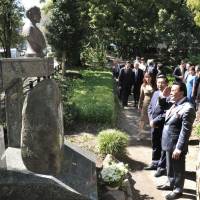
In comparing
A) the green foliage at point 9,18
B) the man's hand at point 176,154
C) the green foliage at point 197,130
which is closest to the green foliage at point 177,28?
the green foliage at point 9,18

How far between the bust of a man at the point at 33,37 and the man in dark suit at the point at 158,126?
3.32 metres

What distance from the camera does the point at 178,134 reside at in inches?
306

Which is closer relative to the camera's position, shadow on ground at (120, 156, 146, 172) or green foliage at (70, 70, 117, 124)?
shadow on ground at (120, 156, 146, 172)

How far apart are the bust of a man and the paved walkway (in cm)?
A: 319

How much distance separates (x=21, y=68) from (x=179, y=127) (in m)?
2.89

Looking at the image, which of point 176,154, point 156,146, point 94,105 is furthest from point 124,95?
point 176,154

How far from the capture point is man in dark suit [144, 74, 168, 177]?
9.16 meters

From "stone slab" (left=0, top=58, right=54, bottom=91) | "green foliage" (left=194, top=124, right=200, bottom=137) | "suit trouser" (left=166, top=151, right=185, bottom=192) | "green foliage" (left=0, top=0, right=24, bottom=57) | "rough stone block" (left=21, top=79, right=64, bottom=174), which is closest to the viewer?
"rough stone block" (left=21, top=79, right=64, bottom=174)

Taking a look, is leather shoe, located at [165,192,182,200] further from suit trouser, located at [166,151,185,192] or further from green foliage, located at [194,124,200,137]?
green foliage, located at [194,124,200,137]

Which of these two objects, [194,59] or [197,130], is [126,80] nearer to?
[197,130]

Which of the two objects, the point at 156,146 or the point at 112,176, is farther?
the point at 156,146

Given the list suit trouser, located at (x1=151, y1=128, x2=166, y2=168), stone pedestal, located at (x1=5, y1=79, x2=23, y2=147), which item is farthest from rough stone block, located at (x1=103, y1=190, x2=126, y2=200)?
suit trouser, located at (x1=151, y1=128, x2=166, y2=168)

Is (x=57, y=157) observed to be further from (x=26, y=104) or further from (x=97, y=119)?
(x=97, y=119)

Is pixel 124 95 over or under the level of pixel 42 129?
under
